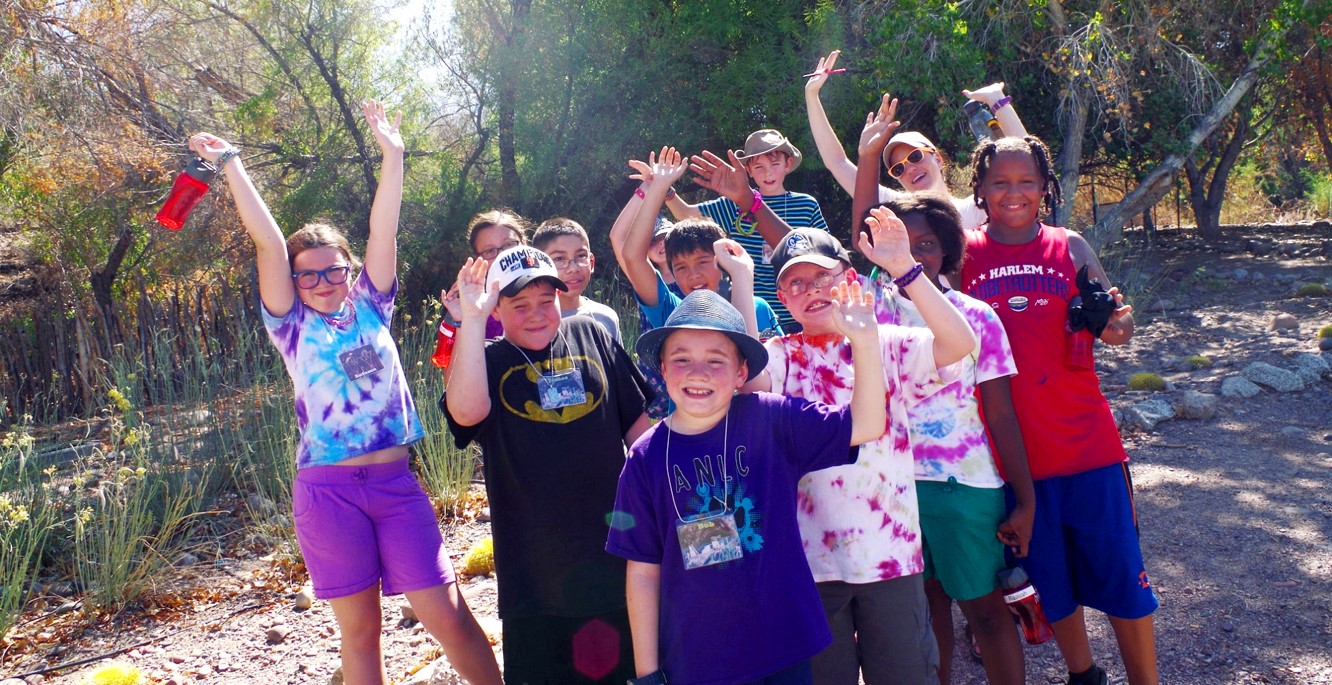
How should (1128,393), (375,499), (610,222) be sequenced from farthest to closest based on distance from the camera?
1. (610,222)
2. (1128,393)
3. (375,499)

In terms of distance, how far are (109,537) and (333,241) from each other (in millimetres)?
2310

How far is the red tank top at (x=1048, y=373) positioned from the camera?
2.98m

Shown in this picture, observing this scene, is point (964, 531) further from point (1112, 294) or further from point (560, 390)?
point (560, 390)

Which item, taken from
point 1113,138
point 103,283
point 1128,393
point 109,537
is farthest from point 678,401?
point 1113,138

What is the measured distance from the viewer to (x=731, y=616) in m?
2.32

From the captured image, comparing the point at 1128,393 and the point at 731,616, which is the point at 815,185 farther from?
the point at 731,616

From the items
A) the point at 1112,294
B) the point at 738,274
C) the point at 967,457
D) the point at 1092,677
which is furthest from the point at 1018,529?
the point at 738,274

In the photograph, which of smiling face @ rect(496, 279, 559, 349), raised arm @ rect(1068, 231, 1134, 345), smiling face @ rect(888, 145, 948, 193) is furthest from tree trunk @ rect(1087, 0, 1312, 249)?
smiling face @ rect(496, 279, 559, 349)

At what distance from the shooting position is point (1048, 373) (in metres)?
3.01

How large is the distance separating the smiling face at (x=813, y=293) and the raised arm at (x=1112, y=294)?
2.64 ft

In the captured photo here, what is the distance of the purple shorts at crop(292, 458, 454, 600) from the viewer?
10.2 ft

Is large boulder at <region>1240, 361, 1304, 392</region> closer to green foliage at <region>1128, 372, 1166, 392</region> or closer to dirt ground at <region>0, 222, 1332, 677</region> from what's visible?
dirt ground at <region>0, 222, 1332, 677</region>

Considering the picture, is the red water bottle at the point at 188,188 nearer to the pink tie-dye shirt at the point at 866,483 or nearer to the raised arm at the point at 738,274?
the raised arm at the point at 738,274

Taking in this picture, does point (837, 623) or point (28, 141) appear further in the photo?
point (28, 141)
